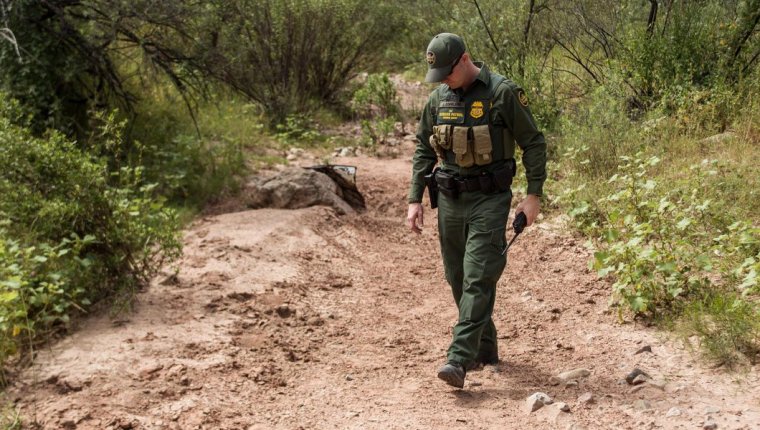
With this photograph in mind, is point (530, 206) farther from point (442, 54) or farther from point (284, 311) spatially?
point (284, 311)

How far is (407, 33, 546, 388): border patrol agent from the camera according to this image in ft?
12.7

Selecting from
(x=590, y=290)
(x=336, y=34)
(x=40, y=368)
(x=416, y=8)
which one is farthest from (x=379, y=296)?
(x=416, y=8)

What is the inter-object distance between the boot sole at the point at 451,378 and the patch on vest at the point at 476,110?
49.3 inches

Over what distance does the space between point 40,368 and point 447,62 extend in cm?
257

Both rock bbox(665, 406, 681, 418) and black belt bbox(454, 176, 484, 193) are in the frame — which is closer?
rock bbox(665, 406, 681, 418)

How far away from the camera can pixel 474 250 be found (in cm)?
392

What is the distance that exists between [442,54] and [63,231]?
257 cm

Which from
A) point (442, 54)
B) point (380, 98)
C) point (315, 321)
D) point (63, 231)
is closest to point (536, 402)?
point (442, 54)

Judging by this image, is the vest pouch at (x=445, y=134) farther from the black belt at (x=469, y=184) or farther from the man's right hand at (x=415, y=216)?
the man's right hand at (x=415, y=216)

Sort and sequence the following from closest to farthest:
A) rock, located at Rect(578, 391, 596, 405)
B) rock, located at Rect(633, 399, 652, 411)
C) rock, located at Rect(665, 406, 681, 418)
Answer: rock, located at Rect(665, 406, 681, 418), rock, located at Rect(633, 399, 652, 411), rock, located at Rect(578, 391, 596, 405)

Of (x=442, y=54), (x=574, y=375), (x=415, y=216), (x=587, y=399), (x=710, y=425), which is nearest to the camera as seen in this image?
(x=710, y=425)

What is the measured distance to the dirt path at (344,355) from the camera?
370cm

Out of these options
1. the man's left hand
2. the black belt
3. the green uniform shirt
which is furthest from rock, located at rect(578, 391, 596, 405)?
the black belt

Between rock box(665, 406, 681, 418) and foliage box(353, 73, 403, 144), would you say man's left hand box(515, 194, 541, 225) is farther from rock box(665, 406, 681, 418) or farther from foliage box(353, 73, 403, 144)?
foliage box(353, 73, 403, 144)
